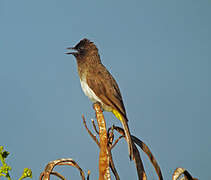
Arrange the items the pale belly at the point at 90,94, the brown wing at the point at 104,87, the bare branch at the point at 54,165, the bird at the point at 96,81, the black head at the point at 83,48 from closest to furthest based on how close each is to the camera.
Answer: the bare branch at the point at 54,165, the bird at the point at 96,81, the brown wing at the point at 104,87, the pale belly at the point at 90,94, the black head at the point at 83,48

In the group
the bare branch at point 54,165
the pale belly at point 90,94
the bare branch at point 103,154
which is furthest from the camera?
the pale belly at point 90,94

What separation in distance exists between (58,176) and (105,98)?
333 cm

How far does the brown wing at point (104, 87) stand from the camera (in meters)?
5.39

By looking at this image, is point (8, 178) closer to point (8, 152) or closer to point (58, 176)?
point (8, 152)

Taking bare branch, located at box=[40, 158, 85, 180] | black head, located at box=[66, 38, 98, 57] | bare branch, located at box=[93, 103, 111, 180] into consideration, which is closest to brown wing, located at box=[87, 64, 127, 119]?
black head, located at box=[66, 38, 98, 57]

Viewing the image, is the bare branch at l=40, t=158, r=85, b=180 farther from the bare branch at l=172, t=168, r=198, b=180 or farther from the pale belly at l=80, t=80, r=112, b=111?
the pale belly at l=80, t=80, r=112, b=111

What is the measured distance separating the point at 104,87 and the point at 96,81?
22cm

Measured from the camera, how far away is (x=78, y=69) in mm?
6496

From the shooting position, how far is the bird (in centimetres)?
526

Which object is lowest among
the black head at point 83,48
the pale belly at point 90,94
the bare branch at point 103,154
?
the bare branch at point 103,154

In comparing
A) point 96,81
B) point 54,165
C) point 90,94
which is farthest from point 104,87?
point 54,165

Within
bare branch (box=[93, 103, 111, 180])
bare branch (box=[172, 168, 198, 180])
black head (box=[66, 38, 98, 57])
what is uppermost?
black head (box=[66, 38, 98, 57])

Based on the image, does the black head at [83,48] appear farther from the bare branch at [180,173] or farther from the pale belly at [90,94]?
the bare branch at [180,173]

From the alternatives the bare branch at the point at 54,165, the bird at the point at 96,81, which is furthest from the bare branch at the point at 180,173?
the bird at the point at 96,81
